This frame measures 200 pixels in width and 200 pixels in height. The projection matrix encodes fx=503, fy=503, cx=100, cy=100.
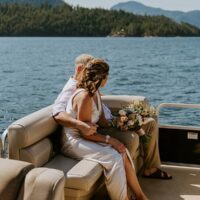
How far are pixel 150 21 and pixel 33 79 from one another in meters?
30.6

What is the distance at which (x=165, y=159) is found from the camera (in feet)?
14.4

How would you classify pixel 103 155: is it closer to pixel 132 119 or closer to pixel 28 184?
pixel 132 119

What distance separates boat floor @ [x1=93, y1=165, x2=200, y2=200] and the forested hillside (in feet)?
144

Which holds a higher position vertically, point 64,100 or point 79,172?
point 64,100

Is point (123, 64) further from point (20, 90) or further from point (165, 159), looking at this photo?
point (165, 159)

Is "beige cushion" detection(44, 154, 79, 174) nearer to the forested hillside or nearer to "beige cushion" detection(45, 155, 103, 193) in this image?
"beige cushion" detection(45, 155, 103, 193)

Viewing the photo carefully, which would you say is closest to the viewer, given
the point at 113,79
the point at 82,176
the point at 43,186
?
the point at 43,186

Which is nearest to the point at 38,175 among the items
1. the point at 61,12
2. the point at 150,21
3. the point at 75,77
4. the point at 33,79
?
the point at 75,77

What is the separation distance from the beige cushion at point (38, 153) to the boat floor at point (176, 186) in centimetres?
51

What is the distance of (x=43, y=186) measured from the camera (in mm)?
1853

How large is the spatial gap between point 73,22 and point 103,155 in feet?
160

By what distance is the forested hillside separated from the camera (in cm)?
4781

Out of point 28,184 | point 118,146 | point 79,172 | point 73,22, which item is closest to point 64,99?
point 118,146

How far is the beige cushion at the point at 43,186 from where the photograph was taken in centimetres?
184
